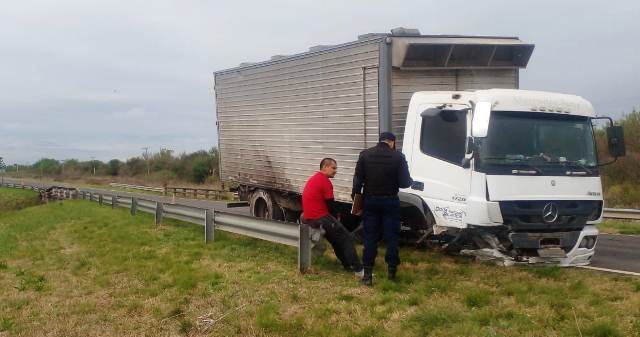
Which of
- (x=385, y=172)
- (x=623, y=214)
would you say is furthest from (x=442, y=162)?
(x=623, y=214)

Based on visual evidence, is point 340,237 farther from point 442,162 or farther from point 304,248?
point 442,162

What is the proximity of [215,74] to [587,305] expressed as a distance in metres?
11.5

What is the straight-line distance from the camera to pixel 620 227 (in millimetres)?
14766

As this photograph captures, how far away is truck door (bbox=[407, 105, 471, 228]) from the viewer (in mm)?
8219

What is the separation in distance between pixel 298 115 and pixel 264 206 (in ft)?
9.87

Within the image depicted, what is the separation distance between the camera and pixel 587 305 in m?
6.18

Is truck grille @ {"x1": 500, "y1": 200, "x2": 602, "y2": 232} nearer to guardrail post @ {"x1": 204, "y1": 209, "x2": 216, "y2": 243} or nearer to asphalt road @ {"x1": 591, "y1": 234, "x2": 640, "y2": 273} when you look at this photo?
asphalt road @ {"x1": 591, "y1": 234, "x2": 640, "y2": 273}

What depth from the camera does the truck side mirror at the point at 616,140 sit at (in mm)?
8578

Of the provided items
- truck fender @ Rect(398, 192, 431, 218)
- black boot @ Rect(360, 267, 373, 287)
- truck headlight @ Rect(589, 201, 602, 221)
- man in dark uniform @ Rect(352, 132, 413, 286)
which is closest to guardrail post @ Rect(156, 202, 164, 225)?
truck fender @ Rect(398, 192, 431, 218)

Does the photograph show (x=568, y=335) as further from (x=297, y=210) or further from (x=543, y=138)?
(x=297, y=210)

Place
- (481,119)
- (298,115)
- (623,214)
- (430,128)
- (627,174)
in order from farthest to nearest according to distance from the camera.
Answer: (627,174)
(623,214)
(298,115)
(430,128)
(481,119)

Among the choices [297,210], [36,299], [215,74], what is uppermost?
[215,74]

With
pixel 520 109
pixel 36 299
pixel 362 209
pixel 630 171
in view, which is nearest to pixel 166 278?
pixel 36 299

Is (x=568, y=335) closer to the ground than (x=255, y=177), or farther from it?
closer to the ground
